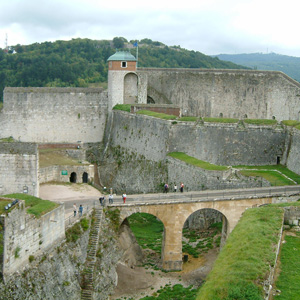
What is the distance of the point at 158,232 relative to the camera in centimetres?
3859

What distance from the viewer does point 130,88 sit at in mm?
50562

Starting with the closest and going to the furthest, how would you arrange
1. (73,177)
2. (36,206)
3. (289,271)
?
(289,271), (36,206), (73,177)

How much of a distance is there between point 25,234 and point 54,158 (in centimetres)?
2426

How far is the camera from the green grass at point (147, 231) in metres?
35.7

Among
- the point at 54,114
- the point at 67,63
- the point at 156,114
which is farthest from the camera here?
the point at 67,63

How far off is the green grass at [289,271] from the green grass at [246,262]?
0.49m

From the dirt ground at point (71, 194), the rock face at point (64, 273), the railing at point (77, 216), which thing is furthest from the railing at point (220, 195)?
the rock face at point (64, 273)

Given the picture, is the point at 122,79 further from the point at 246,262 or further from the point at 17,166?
the point at 246,262

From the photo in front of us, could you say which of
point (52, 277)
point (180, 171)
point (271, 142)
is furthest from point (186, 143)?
point (52, 277)

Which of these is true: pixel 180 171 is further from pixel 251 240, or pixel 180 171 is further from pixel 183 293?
pixel 251 240

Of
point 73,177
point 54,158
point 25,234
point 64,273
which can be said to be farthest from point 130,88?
point 25,234

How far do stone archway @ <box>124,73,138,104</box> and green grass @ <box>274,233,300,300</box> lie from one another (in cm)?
3131

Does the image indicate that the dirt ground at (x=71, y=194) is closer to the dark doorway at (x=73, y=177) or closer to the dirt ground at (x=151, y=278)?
the dark doorway at (x=73, y=177)

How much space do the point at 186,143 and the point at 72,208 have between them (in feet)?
44.0
